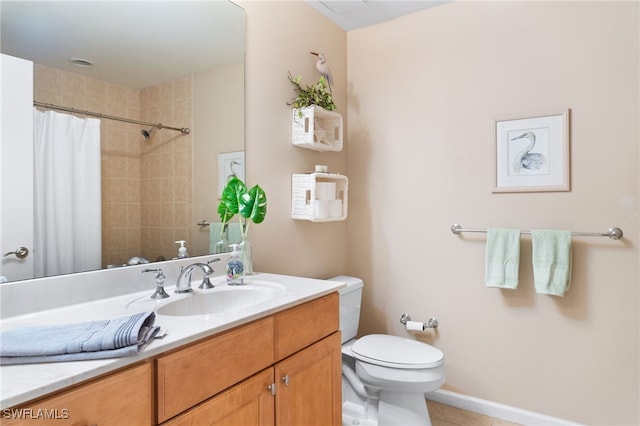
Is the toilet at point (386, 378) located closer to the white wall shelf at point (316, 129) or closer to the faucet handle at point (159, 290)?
the white wall shelf at point (316, 129)

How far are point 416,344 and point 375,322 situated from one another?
1.76ft

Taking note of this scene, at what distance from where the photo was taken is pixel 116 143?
4.51 feet

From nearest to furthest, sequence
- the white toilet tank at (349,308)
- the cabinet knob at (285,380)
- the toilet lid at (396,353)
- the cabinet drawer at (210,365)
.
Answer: the cabinet drawer at (210,365) < the cabinet knob at (285,380) < the toilet lid at (396,353) < the white toilet tank at (349,308)

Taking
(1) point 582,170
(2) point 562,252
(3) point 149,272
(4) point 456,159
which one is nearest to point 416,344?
(2) point 562,252

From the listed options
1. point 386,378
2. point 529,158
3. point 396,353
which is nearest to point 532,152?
point 529,158

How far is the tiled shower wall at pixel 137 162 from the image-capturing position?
1.28 metres

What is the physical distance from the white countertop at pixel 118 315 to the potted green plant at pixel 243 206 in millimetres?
136

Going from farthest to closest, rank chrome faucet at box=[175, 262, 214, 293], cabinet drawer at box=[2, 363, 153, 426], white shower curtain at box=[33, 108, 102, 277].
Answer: chrome faucet at box=[175, 262, 214, 293] → white shower curtain at box=[33, 108, 102, 277] → cabinet drawer at box=[2, 363, 153, 426]

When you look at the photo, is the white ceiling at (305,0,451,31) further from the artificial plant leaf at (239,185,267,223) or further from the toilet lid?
the toilet lid

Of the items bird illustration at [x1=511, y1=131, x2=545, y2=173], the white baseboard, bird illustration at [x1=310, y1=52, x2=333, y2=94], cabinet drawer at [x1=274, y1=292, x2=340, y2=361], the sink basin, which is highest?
bird illustration at [x1=310, y1=52, x2=333, y2=94]

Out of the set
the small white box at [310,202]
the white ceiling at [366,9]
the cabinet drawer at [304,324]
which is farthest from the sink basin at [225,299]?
the white ceiling at [366,9]

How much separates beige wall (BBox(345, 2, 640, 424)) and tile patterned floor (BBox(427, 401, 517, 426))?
118 millimetres

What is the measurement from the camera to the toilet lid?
180 centimetres

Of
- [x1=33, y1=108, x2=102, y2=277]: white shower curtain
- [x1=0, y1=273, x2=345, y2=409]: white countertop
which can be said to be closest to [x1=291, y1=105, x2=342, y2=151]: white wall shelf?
[x1=0, y1=273, x2=345, y2=409]: white countertop
